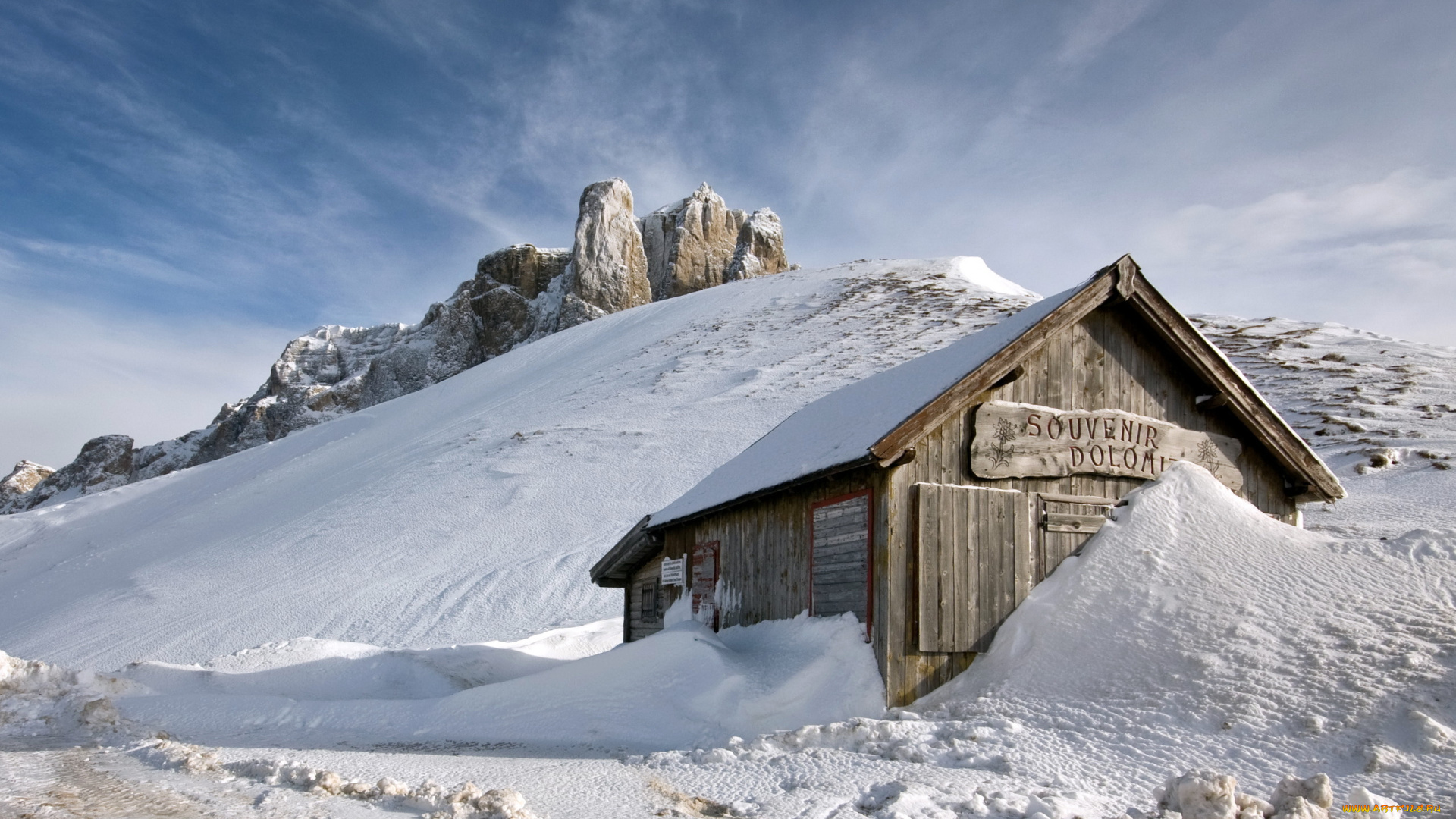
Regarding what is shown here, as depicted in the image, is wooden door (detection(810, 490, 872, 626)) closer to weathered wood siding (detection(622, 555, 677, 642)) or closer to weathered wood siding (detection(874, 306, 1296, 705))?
weathered wood siding (detection(874, 306, 1296, 705))

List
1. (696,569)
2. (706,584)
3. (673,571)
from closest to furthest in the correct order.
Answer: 1. (706,584)
2. (696,569)
3. (673,571)

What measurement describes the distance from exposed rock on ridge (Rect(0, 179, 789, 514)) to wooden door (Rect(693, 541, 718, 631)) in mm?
63182

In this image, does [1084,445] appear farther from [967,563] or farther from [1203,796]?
[1203,796]

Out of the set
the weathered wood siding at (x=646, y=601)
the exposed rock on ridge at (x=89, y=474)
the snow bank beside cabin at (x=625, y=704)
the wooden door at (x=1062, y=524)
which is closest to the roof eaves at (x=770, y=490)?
the weathered wood siding at (x=646, y=601)

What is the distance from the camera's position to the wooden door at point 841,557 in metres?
8.97

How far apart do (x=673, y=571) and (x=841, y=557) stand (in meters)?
4.53

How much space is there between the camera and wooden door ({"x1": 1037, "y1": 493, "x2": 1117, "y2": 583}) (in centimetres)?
941

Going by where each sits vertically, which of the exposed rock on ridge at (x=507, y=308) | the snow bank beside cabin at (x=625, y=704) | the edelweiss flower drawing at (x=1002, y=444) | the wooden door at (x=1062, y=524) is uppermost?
the exposed rock on ridge at (x=507, y=308)

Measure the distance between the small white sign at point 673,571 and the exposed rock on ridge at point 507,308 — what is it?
62250mm

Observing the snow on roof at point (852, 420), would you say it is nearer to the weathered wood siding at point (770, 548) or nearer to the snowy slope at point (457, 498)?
the weathered wood siding at point (770, 548)

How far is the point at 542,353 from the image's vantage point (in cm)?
4716

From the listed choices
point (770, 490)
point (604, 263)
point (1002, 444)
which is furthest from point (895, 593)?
point (604, 263)

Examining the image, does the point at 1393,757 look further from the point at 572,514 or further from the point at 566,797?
the point at 572,514

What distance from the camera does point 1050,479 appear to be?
376 inches
